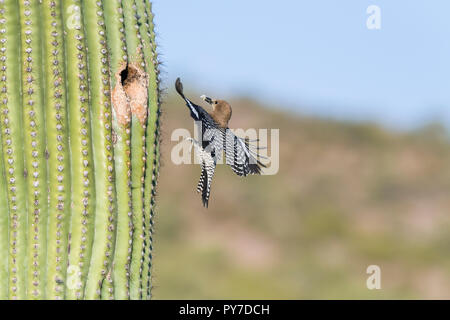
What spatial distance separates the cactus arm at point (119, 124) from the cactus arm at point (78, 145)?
0.15m

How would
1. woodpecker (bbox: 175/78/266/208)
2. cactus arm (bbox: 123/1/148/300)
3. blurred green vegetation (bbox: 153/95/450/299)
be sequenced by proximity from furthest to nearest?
1. blurred green vegetation (bbox: 153/95/450/299)
2. woodpecker (bbox: 175/78/266/208)
3. cactus arm (bbox: 123/1/148/300)

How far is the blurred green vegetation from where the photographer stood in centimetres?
1605

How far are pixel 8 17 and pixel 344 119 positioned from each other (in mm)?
17853

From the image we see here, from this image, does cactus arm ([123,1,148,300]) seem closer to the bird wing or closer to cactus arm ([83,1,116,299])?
cactus arm ([83,1,116,299])

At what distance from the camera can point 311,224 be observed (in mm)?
18344

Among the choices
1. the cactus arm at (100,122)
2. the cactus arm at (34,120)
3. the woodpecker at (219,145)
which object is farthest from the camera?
the woodpecker at (219,145)

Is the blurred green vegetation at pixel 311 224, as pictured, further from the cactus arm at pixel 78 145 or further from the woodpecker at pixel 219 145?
the cactus arm at pixel 78 145

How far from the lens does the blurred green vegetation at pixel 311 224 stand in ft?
52.6

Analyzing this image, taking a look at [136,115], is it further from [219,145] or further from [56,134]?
[219,145]

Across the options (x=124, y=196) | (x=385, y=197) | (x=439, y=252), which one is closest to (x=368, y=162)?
(x=385, y=197)

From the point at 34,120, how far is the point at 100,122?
12.6 inches

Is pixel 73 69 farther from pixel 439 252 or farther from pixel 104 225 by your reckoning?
pixel 439 252

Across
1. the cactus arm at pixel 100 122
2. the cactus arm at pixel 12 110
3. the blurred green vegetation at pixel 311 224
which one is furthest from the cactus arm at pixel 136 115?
the blurred green vegetation at pixel 311 224

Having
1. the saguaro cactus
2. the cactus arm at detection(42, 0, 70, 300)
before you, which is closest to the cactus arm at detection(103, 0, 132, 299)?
the saguaro cactus
